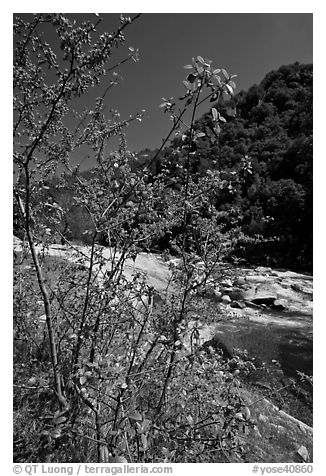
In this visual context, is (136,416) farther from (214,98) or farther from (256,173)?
(256,173)

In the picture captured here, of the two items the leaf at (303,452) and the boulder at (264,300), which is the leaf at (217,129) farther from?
the boulder at (264,300)

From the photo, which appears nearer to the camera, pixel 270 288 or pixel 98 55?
pixel 98 55

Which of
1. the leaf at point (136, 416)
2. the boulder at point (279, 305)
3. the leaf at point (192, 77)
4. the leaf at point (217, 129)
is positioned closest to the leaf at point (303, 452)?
the leaf at point (136, 416)

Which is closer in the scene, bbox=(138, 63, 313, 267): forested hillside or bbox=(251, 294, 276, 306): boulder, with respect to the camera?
bbox=(251, 294, 276, 306): boulder

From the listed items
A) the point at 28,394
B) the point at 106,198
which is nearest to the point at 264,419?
the point at 28,394

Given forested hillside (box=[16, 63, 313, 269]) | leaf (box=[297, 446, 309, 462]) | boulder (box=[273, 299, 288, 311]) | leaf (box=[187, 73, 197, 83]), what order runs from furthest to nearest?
boulder (box=[273, 299, 288, 311]), leaf (box=[297, 446, 309, 462]), forested hillside (box=[16, 63, 313, 269]), leaf (box=[187, 73, 197, 83])

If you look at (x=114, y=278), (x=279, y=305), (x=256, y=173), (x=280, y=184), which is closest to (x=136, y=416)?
(x=114, y=278)

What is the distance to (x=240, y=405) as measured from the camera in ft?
5.55

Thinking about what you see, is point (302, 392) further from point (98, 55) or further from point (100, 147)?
point (98, 55)

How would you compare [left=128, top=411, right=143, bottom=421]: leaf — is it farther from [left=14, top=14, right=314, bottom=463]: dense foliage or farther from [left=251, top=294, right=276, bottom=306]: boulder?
[left=251, top=294, right=276, bottom=306]: boulder

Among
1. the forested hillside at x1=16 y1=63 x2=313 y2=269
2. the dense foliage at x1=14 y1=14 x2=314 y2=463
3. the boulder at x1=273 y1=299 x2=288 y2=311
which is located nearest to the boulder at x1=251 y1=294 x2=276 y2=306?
the boulder at x1=273 y1=299 x2=288 y2=311

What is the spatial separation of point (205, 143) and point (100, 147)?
890 mm

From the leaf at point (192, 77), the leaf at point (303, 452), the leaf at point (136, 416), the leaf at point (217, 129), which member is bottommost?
the leaf at point (303, 452)
